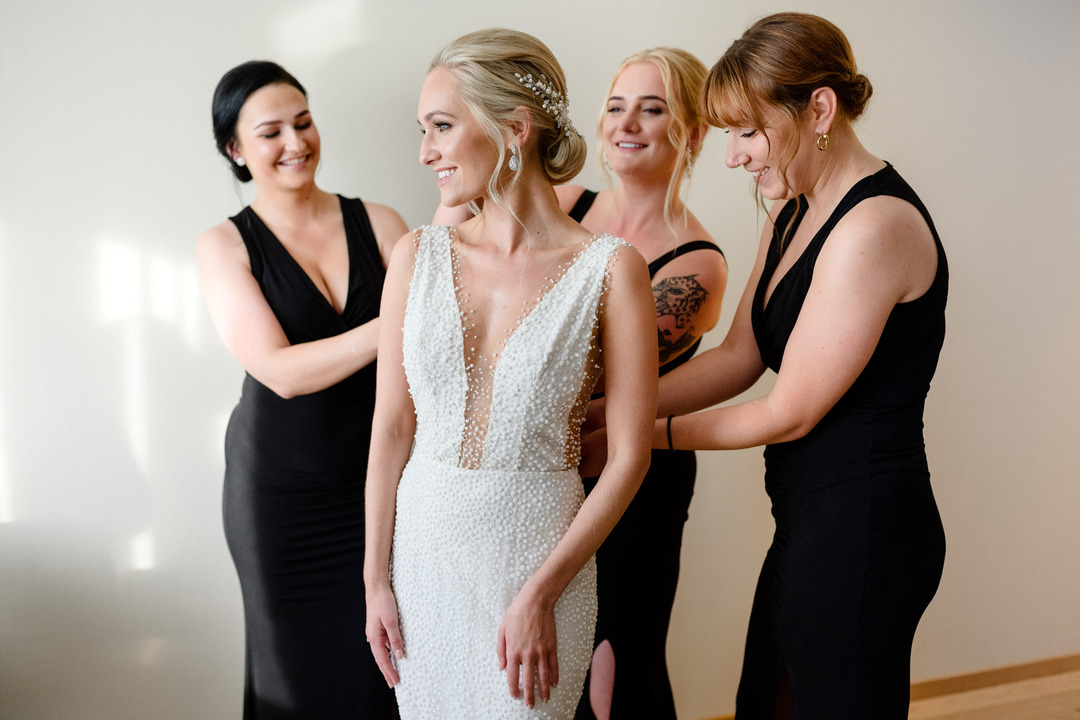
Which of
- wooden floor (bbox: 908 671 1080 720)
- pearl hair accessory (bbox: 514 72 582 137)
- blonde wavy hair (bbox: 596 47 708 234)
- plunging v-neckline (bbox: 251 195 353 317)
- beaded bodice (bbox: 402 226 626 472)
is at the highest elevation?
blonde wavy hair (bbox: 596 47 708 234)

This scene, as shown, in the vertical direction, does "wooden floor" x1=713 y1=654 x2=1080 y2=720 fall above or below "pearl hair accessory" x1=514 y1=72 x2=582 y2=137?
below

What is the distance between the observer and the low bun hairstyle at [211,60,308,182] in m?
1.88

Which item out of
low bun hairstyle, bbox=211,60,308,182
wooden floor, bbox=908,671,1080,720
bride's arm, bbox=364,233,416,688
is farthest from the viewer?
wooden floor, bbox=908,671,1080,720

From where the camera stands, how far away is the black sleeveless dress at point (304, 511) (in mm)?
1952

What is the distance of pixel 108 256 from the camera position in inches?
83.7

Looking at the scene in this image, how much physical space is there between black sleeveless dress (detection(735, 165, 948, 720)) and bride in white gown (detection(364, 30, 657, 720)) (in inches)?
15.5

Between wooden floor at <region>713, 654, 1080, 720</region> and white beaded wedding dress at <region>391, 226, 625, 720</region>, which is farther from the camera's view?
wooden floor at <region>713, 654, 1080, 720</region>

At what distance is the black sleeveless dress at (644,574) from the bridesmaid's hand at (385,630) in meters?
0.60

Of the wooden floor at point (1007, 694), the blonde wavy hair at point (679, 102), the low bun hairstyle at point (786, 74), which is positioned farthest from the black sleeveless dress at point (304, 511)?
the wooden floor at point (1007, 694)

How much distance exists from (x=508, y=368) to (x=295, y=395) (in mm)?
766

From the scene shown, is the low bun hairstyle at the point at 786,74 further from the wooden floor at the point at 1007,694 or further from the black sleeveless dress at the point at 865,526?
the wooden floor at the point at 1007,694

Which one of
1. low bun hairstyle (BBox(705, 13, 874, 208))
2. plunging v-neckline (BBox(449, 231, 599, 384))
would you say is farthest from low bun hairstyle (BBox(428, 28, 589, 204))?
low bun hairstyle (BBox(705, 13, 874, 208))

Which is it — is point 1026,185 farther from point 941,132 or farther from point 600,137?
point 600,137

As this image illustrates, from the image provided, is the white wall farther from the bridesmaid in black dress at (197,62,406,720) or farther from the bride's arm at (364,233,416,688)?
the bride's arm at (364,233,416,688)
